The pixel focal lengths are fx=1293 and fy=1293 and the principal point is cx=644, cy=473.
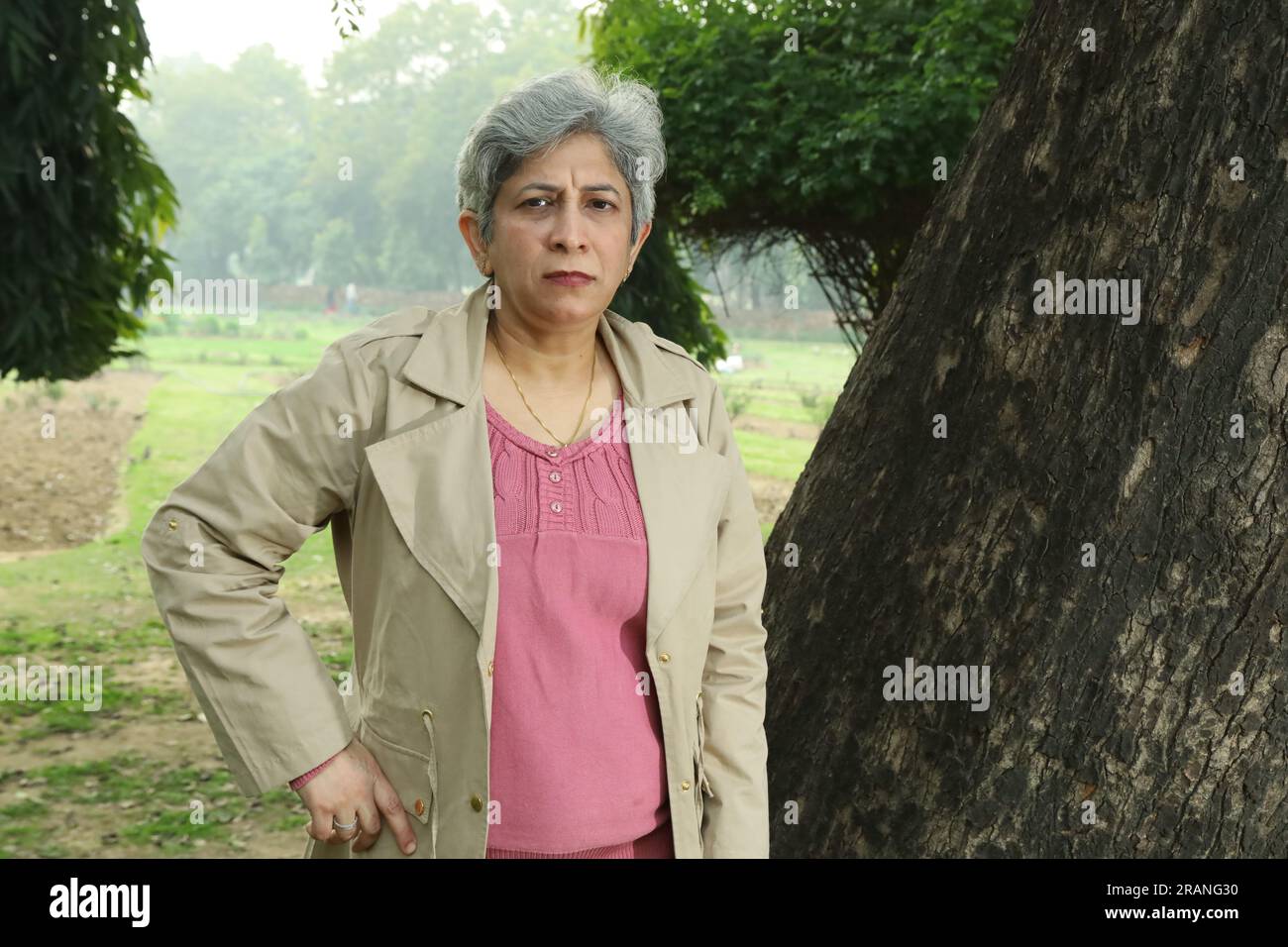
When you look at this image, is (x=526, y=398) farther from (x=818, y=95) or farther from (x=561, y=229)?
(x=818, y=95)

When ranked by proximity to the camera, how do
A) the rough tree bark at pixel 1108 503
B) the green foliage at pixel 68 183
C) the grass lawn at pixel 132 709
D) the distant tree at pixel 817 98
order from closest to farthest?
the rough tree bark at pixel 1108 503 < the grass lawn at pixel 132 709 < the distant tree at pixel 817 98 < the green foliage at pixel 68 183

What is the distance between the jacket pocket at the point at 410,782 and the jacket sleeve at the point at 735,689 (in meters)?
0.43

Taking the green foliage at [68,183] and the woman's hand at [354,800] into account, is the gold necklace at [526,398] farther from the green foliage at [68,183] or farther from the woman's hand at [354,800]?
the green foliage at [68,183]

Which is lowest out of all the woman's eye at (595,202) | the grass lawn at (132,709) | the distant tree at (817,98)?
the grass lawn at (132,709)

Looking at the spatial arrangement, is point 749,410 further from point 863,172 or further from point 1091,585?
point 1091,585

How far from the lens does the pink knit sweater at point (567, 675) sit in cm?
179

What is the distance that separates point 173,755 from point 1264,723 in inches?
196

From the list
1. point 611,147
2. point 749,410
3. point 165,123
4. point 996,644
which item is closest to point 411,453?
point 611,147

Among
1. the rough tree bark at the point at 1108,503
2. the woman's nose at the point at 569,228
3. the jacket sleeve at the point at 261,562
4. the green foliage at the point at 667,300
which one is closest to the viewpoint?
the jacket sleeve at the point at 261,562

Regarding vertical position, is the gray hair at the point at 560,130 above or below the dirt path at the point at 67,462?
above

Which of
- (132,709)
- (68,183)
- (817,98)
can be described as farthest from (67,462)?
(817,98)

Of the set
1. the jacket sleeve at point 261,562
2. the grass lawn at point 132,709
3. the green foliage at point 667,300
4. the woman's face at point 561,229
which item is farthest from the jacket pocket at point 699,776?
the green foliage at point 667,300

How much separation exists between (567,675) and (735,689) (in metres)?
0.33

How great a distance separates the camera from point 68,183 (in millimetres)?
6113
